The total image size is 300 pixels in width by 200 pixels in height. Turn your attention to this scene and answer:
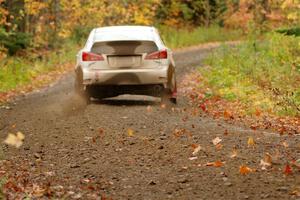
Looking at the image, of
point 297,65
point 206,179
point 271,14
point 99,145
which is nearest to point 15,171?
point 99,145

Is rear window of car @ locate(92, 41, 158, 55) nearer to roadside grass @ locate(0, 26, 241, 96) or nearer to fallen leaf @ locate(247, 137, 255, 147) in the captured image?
fallen leaf @ locate(247, 137, 255, 147)

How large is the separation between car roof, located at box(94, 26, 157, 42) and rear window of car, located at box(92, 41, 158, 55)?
0.29ft

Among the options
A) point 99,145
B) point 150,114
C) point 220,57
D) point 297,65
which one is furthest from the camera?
point 220,57

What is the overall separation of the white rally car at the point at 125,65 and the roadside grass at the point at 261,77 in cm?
199

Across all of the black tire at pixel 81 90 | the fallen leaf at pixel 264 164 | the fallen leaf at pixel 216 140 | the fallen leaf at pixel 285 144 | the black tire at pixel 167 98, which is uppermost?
the fallen leaf at pixel 264 164

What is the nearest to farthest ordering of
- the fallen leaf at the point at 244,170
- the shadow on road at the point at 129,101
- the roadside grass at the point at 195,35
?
the fallen leaf at the point at 244,170 < the shadow on road at the point at 129,101 < the roadside grass at the point at 195,35

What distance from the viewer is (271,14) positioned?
41719mm

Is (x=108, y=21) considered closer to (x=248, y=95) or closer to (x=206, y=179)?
(x=248, y=95)

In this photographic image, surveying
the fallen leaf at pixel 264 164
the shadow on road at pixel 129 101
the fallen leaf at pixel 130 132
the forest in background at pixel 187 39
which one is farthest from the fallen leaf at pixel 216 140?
the shadow on road at pixel 129 101

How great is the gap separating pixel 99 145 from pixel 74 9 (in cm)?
2661

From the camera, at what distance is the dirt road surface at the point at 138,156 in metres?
7.07

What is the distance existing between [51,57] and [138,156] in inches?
771

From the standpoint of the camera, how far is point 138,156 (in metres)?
8.82

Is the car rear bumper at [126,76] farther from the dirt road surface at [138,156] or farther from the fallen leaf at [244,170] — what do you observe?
the fallen leaf at [244,170]
